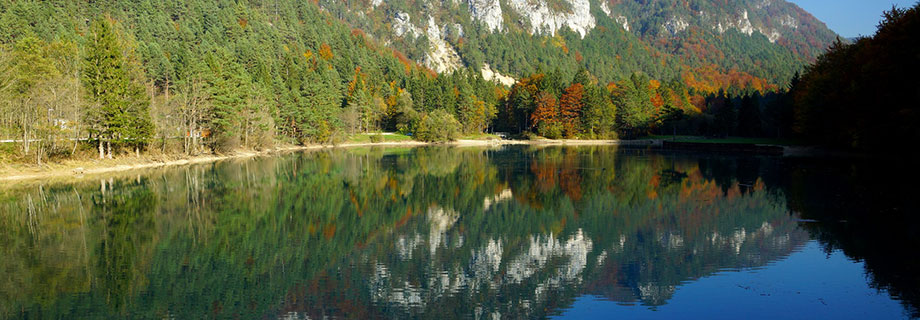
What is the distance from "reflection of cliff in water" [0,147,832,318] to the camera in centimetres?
1262

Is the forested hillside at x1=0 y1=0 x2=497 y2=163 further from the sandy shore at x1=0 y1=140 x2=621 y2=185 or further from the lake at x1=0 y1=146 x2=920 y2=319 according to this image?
the lake at x1=0 y1=146 x2=920 y2=319

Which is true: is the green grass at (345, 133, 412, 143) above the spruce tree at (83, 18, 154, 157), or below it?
below

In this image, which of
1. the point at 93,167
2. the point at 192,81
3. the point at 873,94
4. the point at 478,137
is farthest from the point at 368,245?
the point at 478,137

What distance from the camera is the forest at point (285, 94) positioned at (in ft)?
130

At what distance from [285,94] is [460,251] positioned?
6736cm

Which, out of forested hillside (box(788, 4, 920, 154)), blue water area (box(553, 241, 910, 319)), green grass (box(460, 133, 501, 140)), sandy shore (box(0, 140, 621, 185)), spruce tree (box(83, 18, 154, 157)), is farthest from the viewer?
green grass (box(460, 133, 501, 140))

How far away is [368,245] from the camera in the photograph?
18.1 m

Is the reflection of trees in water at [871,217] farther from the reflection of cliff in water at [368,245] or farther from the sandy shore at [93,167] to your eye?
the sandy shore at [93,167]

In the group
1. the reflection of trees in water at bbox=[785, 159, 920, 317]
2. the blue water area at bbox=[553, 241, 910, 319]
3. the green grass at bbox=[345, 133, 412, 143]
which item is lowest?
the blue water area at bbox=[553, 241, 910, 319]

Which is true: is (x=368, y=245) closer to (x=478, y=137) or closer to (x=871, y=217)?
(x=871, y=217)

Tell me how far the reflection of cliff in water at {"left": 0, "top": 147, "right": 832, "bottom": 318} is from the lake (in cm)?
8

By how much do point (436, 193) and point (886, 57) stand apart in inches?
1375

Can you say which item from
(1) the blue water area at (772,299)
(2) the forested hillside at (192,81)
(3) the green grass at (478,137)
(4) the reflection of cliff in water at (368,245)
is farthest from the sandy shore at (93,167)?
(3) the green grass at (478,137)

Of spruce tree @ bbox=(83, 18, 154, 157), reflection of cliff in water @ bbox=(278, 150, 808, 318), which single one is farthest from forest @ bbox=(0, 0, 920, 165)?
reflection of cliff in water @ bbox=(278, 150, 808, 318)
